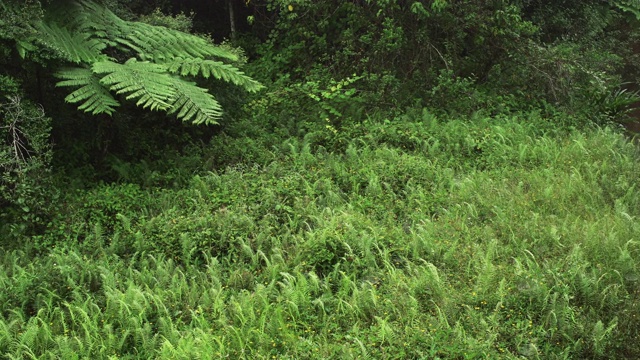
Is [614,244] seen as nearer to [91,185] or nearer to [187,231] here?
[187,231]

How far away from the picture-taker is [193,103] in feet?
21.4

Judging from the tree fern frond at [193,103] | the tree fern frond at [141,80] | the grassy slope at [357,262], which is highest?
the tree fern frond at [141,80]

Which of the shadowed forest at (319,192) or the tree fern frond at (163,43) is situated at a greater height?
the tree fern frond at (163,43)

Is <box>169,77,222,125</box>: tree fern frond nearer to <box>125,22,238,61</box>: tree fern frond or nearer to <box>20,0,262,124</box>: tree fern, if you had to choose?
<box>20,0,262,124</box>: tree fern

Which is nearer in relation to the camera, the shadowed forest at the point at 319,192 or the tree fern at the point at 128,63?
the shadowed forest at the point at 319,192

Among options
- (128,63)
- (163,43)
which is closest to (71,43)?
(128,63)

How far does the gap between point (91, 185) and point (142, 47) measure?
7.06 ft

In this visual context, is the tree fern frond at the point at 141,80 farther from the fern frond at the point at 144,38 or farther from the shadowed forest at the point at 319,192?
the fern frond at the point at 144,38

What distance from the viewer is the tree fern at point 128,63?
6254 mm

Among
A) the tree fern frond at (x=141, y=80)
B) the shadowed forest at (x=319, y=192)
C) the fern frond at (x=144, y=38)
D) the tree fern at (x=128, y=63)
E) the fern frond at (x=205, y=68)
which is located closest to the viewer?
the shadowed forest at (x=319, y=192)

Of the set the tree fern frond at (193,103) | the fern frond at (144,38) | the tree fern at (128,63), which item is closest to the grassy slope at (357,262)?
the tree fern frond at (193,103)

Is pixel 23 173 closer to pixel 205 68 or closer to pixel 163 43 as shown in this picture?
pixel 205 68

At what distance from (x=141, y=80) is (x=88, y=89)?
64 cm

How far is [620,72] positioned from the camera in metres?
13.2
